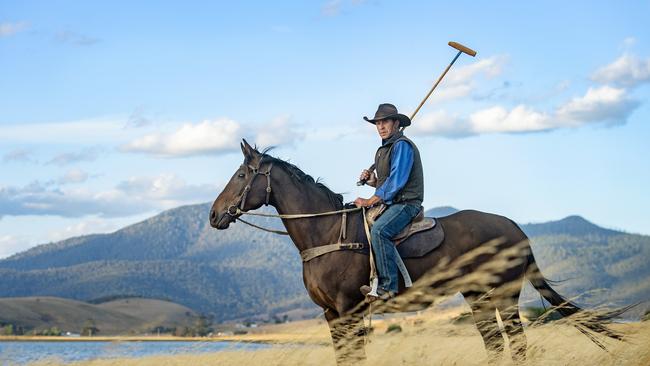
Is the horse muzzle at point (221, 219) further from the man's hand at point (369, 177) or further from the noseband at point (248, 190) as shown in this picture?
the man's hand at point (369, 177)

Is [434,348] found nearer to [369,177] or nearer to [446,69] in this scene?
[369,177]

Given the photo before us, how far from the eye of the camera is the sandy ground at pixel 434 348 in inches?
372

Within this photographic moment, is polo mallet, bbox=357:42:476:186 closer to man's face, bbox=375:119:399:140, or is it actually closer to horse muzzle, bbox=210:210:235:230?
man's face, bbox=375:119:399:140

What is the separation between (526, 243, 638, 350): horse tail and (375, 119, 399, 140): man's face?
235 centimetres

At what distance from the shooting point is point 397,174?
34.6 feet

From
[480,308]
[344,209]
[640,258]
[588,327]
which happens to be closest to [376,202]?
[344,209]

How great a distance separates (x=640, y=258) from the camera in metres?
186

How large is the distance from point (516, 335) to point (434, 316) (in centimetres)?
109

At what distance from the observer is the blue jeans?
10.2m

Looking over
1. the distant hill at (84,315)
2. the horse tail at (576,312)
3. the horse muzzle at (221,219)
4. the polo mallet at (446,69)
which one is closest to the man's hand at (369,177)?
the polo mallet at (446,69)

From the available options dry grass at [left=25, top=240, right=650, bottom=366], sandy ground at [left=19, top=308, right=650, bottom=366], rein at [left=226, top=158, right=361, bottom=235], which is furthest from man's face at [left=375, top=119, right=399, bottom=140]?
sandy ground at [left=19, top=308, right=650, bottom=366]

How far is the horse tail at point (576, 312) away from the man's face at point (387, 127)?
235 cm

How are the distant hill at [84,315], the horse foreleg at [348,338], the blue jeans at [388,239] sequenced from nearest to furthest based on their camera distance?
the horse foreleg at [348,338] < the blue jeans at [388,239] < the distant hill at [84,315]

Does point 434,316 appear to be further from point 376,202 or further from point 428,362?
point 376,202
